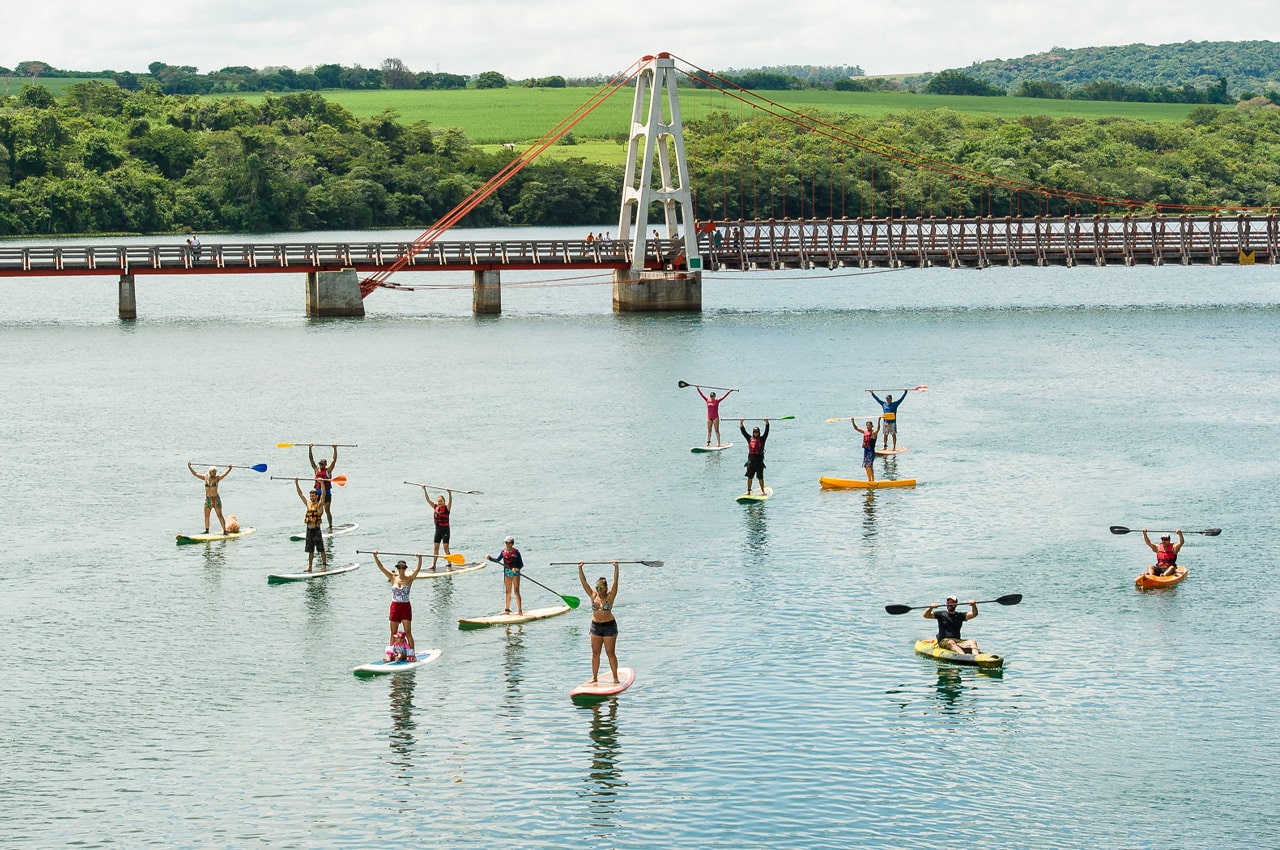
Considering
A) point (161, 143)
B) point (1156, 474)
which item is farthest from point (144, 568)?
point (161, 143)

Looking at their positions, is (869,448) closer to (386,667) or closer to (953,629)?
(953,629)

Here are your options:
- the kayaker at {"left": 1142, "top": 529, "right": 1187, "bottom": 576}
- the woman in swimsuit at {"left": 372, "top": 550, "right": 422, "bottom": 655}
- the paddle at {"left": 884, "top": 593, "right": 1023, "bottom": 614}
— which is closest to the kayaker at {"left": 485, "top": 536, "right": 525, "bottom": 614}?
the woman in swimsuit at {"left": 372, "top": 550, "right": 422, "bottom": 655}

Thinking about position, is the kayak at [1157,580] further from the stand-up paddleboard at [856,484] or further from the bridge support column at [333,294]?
the bridge support column at [333,294]

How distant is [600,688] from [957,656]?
7.31 meters

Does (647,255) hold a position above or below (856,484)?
above

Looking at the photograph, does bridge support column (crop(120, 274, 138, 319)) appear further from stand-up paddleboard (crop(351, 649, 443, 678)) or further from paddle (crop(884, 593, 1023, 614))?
paddle (crop(884, 593, 1023, 614))

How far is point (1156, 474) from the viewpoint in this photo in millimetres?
54875

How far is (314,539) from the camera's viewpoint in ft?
135

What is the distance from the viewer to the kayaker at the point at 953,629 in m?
34.6

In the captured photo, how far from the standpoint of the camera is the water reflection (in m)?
27.6

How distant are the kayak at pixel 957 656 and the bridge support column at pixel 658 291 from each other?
7329 cm

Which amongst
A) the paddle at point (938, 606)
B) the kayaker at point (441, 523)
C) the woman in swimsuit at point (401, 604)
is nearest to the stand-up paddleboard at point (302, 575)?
the kayaker at point (441, 523)

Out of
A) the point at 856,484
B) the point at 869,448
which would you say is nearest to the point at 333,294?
the point at 856,484

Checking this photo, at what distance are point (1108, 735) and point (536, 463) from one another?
2909cm
